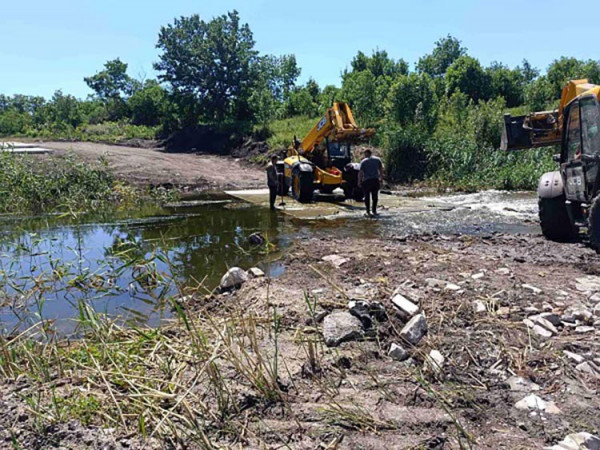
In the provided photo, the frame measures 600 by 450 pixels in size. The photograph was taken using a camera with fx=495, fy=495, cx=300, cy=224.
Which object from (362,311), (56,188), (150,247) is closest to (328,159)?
(150,247)

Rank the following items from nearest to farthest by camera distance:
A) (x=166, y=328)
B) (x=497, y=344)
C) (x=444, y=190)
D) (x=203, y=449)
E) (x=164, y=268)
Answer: (x=203, y=449), (x=497, y=344), (x=166, y=328), (x=164, y=268), (x=444, y=190)

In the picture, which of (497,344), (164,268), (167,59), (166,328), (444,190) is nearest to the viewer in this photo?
(497,344)

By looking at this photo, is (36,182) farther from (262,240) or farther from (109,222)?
(262,240)

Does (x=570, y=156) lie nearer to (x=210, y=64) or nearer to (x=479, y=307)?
(x=479, y=307)

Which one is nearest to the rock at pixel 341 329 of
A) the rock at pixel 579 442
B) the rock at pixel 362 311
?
the rock at pixel 362 311

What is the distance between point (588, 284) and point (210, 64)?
110 feet

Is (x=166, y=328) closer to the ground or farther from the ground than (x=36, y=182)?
closer to the ground

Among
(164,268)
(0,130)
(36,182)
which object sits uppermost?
(0,130)

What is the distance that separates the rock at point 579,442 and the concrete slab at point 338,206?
945 cm

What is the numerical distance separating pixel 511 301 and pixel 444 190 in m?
14.0

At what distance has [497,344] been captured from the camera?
157 inches

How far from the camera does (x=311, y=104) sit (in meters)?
37.8

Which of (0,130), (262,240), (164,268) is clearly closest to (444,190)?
(262,240)

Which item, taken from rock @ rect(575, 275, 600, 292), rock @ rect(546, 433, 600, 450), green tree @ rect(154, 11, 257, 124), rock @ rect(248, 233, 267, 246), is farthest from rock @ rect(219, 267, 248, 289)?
green tree @ rect(154, 11, 257, 124)
